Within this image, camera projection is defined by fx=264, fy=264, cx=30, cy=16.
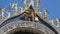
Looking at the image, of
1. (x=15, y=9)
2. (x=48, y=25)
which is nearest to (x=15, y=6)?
(x=15, y=9)

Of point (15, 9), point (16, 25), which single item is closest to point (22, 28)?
point (16, 25)

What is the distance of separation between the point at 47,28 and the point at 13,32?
947 millimetres

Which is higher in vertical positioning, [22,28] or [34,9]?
[34,9]

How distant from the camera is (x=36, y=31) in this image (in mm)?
7125

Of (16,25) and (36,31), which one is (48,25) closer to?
(36,31)

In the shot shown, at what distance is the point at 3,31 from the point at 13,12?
638mm

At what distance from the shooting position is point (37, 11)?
7430 millimetres

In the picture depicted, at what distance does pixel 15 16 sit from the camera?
23.9ft

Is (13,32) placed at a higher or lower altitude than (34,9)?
lower

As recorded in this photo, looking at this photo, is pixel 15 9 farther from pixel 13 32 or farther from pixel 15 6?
pixel 13 32

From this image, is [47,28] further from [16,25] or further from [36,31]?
[16,25]

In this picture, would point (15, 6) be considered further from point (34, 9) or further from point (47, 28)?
point (47, 28)

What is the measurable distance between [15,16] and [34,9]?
56 cm

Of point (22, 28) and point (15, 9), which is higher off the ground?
point (15, 9)
